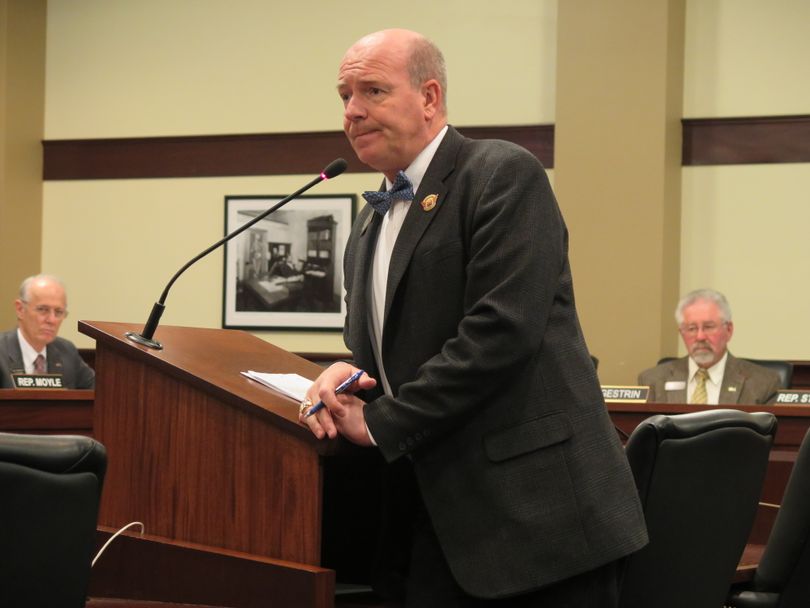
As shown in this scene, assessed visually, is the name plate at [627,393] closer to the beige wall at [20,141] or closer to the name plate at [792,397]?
the name plate at [792,397]

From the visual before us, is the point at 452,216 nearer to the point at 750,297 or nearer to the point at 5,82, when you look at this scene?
the point at 750,297

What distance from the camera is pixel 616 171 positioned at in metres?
7.03

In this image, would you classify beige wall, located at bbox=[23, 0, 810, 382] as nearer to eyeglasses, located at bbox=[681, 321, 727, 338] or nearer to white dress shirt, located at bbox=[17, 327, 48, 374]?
eyeglasses, located at bbox=[681, 321, 727, 338]

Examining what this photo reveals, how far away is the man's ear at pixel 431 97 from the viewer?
200 centimetres

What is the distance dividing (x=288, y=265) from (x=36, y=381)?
103 inches

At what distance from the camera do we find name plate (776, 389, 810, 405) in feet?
16.6

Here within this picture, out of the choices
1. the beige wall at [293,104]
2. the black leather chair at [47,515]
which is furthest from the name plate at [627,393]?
the black leather chair at [47,515]

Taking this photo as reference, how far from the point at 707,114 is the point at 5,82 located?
509 centimetres

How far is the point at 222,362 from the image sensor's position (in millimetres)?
2176

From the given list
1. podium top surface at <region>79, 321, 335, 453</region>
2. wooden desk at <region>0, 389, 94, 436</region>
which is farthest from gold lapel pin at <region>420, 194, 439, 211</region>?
wooden desk at <region>0, 389, 94, 436</region>

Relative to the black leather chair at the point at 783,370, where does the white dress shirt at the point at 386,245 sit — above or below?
above

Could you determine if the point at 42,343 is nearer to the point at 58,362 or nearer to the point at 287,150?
the point at 58,362

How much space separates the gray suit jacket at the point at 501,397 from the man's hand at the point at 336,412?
0.08ft

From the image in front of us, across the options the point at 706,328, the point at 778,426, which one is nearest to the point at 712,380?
the point at 706,328
